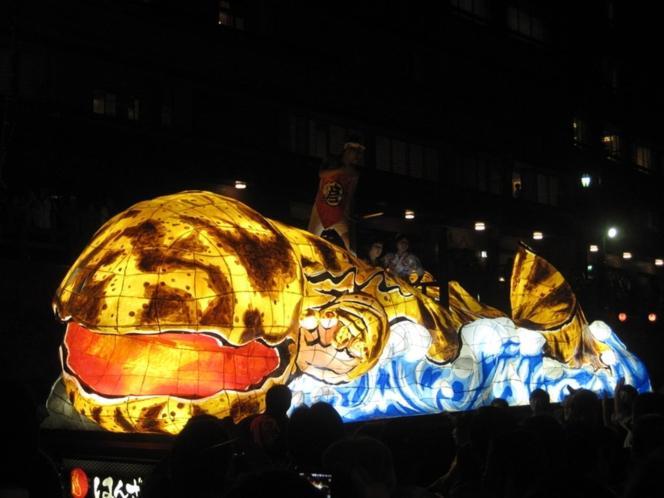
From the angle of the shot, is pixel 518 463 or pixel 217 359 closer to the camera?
pixel 518 463

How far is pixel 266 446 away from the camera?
6.69m

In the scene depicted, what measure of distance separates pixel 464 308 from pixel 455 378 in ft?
4.94

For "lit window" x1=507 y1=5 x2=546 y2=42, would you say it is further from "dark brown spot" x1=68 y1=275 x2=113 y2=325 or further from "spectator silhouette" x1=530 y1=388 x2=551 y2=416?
"dark brown spot" x1=68 y1=275 x2=113 y2=325

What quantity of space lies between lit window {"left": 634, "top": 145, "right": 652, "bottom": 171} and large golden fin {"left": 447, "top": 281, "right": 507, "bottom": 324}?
31.8 meters

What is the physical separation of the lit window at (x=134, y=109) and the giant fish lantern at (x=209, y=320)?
41.3ft

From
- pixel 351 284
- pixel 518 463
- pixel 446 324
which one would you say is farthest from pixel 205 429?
pixel 446 324

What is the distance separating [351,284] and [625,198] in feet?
108

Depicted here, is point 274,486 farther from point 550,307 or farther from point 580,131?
point 580,131

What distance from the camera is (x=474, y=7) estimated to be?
35250 mm

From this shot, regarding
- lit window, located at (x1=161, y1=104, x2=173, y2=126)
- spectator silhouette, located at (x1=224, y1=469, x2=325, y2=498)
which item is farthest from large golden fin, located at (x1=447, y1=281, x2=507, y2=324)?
lit window, located at (x1=161, y1=104, x2=173, y2=126)

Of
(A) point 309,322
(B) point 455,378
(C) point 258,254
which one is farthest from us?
(B) point 455,378

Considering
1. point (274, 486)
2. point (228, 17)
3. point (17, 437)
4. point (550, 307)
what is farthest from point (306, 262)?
point (228, 17)

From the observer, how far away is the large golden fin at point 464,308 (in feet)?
41.8

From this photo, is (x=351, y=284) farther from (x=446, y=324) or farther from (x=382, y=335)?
(x=446, y=324)
